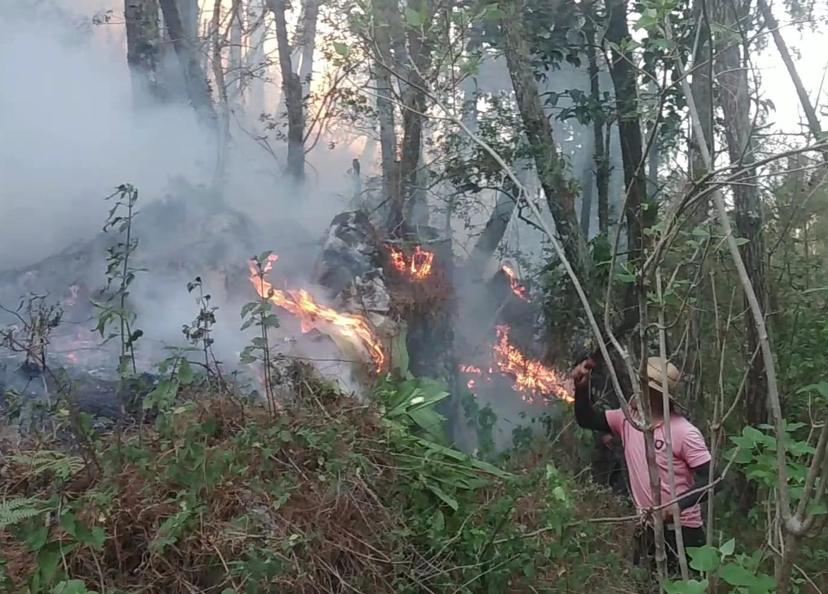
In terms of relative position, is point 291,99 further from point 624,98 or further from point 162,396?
point 162,396

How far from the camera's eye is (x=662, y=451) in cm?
281

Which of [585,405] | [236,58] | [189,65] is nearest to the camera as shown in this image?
[585,405]

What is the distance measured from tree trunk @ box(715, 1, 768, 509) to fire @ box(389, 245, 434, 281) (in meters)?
3.19

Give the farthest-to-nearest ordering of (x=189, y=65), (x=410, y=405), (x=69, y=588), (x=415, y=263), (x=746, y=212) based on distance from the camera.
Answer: (x=415, y=263), (x=189, y=65), (x=746, y=212), (x=410, y=405), (x=69, y=588)

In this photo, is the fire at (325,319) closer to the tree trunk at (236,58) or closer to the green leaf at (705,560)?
the tree trunk at (236,58)

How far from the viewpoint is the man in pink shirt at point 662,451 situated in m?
2.69

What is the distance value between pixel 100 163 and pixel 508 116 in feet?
10.6

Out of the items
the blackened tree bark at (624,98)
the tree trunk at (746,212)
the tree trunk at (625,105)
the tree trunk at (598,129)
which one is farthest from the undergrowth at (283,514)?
the tree trunk at (598,129)

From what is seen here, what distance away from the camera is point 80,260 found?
18.2 ft

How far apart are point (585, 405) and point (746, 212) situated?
1.72 meters

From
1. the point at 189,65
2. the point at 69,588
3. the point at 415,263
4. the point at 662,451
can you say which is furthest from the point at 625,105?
the point at 69,588

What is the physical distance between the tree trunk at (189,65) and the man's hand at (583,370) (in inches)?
188

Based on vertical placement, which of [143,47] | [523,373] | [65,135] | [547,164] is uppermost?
[143,47]

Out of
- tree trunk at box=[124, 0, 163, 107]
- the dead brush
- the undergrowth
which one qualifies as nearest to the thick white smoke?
tree trunk at box=[124, 0, 163, 107]
